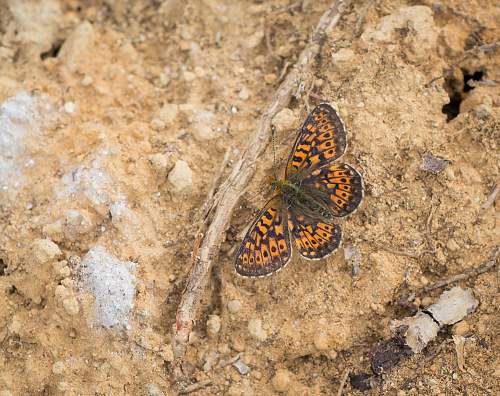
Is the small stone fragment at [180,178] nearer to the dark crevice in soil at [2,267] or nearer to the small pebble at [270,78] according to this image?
the small pebble at [270,78]

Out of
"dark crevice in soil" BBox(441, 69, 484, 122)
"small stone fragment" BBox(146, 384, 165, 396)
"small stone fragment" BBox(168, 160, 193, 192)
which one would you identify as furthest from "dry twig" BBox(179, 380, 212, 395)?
"dark crevice in soil" BBox(441, 69, 484, 122)

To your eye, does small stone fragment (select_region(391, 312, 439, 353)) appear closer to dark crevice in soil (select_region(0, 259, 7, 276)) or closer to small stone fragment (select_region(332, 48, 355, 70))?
small stone fragment (select_region(332, 48, 355, 70))

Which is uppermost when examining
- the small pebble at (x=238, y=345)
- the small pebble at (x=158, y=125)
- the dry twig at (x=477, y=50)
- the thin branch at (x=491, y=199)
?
A: the dry twig at (x=477, y=50)

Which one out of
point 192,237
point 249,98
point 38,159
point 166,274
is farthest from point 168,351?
point 249,98

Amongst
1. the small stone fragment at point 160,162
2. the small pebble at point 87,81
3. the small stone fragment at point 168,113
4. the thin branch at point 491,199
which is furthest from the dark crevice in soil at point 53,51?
the thin branch at point 491,199

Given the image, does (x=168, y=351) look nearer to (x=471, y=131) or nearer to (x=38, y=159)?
(x=38, y=159)

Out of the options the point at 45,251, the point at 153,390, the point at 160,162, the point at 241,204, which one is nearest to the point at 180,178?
the point at 160,162
